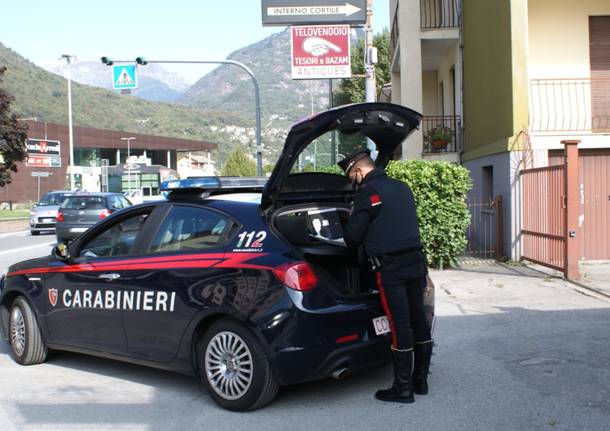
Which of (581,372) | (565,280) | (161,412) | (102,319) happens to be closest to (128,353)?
(102,319)

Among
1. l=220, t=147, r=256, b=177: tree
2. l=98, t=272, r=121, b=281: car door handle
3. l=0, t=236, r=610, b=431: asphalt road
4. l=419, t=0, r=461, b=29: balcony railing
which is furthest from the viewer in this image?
l=220, t=147, r=256, b=177: tree

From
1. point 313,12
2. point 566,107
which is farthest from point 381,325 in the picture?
point 313,12

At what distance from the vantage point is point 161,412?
4.81 m

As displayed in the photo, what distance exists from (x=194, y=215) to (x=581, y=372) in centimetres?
338

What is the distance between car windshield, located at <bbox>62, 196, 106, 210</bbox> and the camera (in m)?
18.2

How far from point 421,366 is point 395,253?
3.12 ft

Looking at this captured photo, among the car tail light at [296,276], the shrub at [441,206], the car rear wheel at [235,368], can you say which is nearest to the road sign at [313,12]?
the shrub at [441,206]

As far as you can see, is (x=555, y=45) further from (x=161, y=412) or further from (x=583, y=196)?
(x=161, y=412)

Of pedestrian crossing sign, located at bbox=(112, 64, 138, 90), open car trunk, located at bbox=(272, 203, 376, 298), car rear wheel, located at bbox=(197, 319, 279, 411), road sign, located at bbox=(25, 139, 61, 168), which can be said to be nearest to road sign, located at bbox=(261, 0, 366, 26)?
pedestrian crossing sign, located at bbox=(112, 64, 138, 90)

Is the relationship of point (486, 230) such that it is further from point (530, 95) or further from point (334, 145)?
point (334, 145)

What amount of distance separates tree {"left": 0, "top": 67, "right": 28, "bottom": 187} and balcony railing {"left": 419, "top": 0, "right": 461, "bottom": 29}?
65.8ft

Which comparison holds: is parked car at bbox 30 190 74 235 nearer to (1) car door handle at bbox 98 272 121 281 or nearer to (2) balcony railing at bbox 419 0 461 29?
(2) balcony railing at bbox 419 0 461 29

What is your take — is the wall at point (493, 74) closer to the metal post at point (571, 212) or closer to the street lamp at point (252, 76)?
the metal post at point (571, 212)

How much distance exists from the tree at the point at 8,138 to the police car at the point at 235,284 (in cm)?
2700
